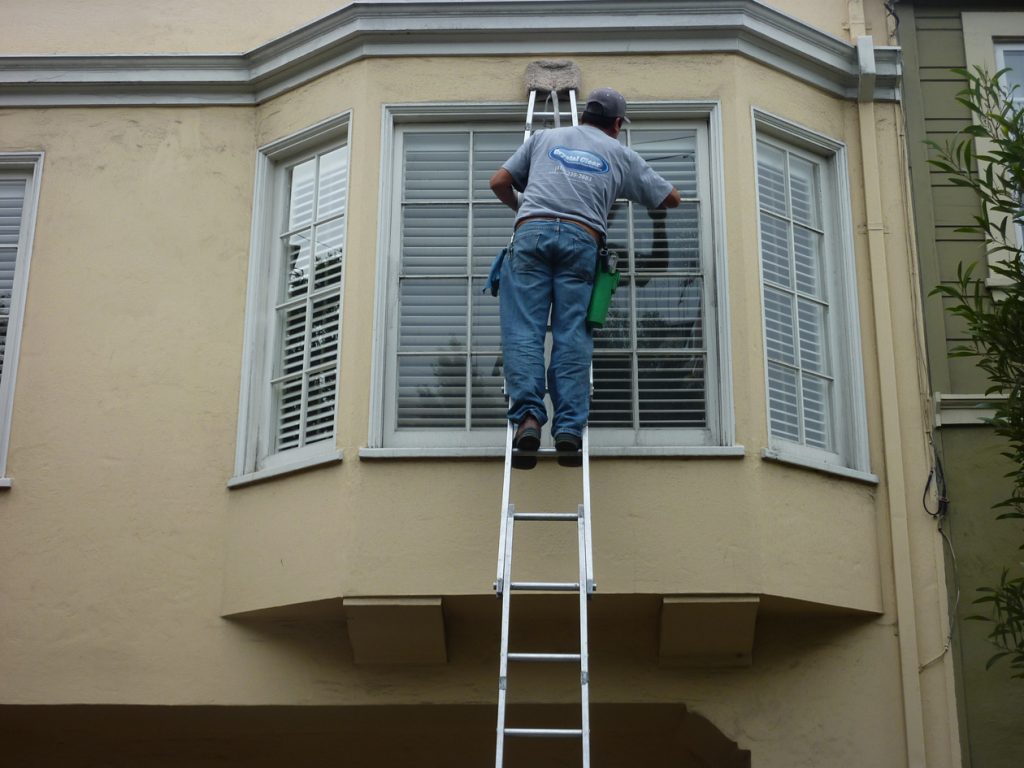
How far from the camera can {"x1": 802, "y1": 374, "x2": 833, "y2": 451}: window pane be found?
8.38m

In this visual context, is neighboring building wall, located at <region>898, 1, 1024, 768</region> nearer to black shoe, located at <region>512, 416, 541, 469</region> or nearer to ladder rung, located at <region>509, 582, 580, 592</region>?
ladder rung, located at <region>509, 582, 580, 592</region>

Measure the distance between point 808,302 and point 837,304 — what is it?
0.59ft

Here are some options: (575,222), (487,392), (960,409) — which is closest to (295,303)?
(487,392)

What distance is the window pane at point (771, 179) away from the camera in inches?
343

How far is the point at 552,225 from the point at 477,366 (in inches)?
44.6

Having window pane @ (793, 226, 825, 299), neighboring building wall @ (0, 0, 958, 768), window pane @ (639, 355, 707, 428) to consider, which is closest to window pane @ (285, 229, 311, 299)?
neighboring building wall @ (0, 0, 958, 768)

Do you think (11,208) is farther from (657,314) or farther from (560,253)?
(657,314)

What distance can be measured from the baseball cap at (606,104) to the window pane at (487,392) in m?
1.42

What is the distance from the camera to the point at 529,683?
784cm

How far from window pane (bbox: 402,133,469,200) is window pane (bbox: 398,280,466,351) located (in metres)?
0.55

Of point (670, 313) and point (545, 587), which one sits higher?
point (670, 313)

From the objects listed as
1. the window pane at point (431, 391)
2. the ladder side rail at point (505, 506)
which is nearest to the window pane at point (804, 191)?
the window pane at point (431, 391)

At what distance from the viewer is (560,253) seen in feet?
24.5

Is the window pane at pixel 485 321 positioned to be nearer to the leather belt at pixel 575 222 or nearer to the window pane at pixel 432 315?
the window pane at pixel 432 315
